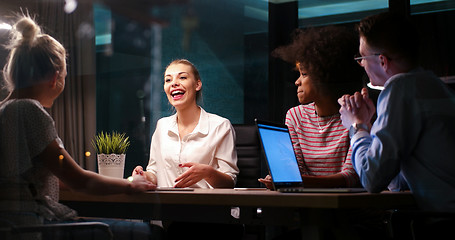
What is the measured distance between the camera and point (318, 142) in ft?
7.61

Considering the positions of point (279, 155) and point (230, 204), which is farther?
point (279, 155)

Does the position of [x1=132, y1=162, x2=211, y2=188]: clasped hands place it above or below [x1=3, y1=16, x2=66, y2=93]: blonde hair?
below

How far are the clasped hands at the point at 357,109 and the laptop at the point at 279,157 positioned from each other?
0.24 metres

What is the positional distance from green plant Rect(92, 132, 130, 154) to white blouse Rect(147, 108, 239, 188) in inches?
17.9

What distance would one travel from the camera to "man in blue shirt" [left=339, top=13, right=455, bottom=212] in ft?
5.35

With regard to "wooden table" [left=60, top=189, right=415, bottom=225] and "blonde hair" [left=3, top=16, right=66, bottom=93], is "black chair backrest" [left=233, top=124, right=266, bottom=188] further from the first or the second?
"blonde hair" [left=3, top=16, right=66, bottom=93]

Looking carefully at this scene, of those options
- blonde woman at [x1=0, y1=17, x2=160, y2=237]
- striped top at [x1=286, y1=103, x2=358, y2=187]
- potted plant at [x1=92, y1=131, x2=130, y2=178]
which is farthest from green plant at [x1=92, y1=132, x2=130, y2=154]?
striped top at [x1=286, y1=103, x2=358, y2=187]

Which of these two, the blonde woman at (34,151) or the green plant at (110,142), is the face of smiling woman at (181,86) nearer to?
the green plant at (110,142)

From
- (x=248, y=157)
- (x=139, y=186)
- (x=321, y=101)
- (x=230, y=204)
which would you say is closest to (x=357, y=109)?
(x=321, y=101)

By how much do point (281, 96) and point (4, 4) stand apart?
1.23 meters

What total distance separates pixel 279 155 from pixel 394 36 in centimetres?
57

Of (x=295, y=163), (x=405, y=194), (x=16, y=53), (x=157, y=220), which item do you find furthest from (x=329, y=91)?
(x=16, y=53)

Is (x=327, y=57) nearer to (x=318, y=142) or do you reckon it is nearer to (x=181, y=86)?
(x=318, y=142)

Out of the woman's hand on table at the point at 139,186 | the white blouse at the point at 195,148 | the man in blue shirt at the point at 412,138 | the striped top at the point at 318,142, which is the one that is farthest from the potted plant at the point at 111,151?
the man in blue shirt at the point at 412,138
